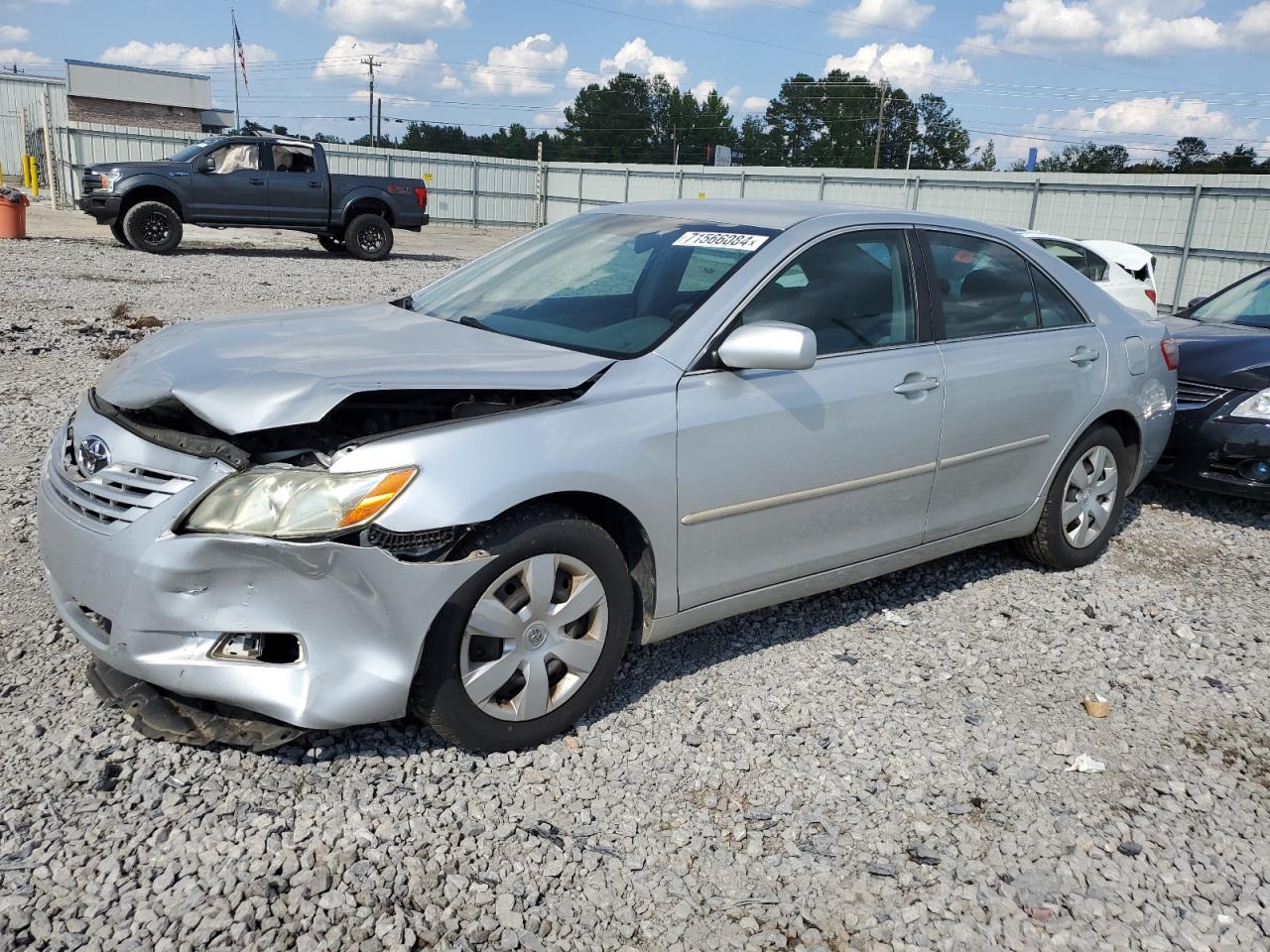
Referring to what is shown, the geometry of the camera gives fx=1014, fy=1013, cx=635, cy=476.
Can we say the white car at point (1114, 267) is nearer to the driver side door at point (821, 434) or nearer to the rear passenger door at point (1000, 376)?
the rear passenger door at point (1000, 376)

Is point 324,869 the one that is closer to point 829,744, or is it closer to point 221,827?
point 221,827

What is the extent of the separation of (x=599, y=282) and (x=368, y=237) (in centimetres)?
1636

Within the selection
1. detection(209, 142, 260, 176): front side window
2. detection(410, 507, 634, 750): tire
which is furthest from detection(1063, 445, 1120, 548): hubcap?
detection(209, 142, 260, 176): front side window

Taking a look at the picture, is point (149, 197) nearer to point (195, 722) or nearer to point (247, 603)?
point (195, 722)

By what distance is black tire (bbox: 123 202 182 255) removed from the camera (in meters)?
17.0

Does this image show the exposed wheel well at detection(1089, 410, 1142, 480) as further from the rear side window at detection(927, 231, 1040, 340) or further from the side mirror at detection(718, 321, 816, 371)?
the side mirror at detection(718, 321, 816, 371)

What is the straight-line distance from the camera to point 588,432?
3.02m

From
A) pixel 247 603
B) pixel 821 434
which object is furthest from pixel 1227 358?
pixel 247 603

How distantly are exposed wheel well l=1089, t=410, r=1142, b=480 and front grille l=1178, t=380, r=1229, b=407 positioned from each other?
1177 millimetres

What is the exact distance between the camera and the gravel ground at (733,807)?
96.8 inches

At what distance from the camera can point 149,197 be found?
1712 cm

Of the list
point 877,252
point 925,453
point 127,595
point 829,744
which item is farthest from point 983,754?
point 127,595

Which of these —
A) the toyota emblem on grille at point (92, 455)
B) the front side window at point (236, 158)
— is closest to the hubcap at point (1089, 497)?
the toyota emblem on grille at point (92, 455)

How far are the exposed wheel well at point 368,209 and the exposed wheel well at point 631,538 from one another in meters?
17.2
